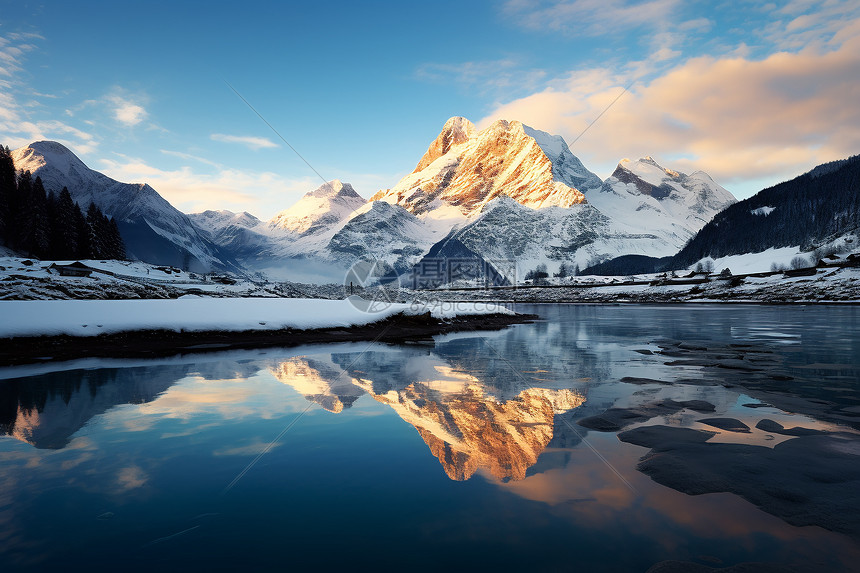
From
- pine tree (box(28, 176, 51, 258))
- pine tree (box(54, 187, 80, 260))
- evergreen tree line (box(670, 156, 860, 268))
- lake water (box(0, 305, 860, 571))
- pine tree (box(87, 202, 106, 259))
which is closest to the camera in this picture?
lake water (box(0, 305, 860, 571))

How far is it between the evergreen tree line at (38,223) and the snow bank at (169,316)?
227ft

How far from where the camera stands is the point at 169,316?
23.7 meters

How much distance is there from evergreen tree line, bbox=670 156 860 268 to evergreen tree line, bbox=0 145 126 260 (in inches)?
8394

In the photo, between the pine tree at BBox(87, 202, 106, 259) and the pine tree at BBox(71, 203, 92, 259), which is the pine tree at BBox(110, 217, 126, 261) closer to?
the pine tree at BBox(87, 202, 106, 259)

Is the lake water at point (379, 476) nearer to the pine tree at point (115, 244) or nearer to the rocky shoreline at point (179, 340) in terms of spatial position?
the rocky shoreline at point (179, 340)

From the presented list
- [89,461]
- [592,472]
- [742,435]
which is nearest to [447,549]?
[592,472]

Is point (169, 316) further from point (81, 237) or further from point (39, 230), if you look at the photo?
point (81, 237)

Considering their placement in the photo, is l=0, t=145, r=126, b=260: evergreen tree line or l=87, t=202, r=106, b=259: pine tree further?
l=87, t=202, r=106, b=259: pine tree

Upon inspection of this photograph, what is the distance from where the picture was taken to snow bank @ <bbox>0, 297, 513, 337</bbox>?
19906 millimetres

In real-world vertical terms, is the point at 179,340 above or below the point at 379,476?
above

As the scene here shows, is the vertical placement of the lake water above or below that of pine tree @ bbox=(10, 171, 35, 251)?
below

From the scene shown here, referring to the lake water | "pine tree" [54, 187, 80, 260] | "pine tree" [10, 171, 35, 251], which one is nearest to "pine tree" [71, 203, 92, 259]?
"pine tree" [54, 187, 80, 260]

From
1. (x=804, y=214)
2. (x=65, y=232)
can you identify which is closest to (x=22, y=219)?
(x=65, y=232)

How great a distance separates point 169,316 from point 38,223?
240ft
